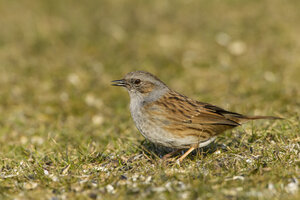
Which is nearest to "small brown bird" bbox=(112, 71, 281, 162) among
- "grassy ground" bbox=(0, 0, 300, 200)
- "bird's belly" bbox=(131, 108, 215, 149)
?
"bird's belly" bbox=(131, 108, 215, 149)

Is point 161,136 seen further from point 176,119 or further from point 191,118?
point 191,118

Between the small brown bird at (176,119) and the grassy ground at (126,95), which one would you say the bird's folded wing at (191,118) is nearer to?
the small brown bird at (176,119)

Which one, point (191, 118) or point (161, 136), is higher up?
point (191, 118)

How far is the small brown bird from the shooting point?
5.26 m

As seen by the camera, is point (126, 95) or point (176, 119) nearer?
point (176, 119)

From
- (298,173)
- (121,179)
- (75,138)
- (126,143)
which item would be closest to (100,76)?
(75,138)

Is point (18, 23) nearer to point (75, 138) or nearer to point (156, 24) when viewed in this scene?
point (156, 24)

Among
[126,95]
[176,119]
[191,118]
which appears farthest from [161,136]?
[126,95]

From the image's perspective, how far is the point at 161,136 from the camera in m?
5.21

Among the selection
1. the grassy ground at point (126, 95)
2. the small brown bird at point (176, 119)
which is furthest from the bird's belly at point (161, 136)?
the grassy ground at point (126, 95)

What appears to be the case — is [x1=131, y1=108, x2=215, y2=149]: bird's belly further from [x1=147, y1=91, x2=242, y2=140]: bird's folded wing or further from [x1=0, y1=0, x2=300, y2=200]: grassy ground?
[x1=0, y1=0, x2=300, y2=200]: grassy ground

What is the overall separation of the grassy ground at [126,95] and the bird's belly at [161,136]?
0.21 meters

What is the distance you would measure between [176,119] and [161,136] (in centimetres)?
32

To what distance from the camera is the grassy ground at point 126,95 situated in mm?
4527
